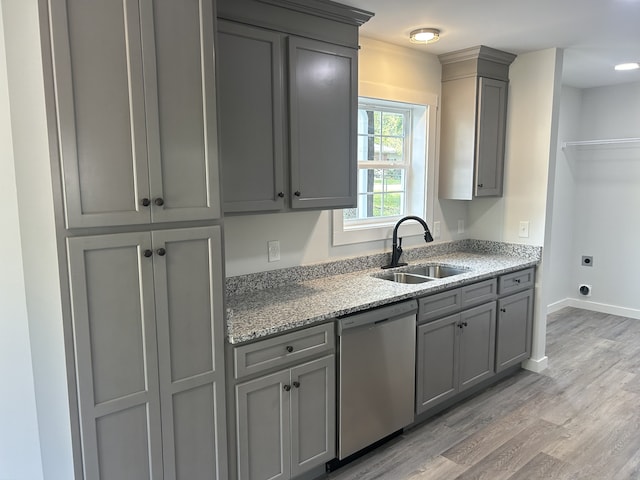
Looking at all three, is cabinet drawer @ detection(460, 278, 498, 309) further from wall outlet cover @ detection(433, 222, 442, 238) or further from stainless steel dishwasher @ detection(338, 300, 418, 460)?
wall outlet cover @ detection(433, 222, 442, 238)

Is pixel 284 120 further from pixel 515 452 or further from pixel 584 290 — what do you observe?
pixel 584 290

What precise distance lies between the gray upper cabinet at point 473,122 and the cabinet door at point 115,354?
8.46ft

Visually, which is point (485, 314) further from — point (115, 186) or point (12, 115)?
point (12, 115)

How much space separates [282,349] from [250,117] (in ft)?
3.54

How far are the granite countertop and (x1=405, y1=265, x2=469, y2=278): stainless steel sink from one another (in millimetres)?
63

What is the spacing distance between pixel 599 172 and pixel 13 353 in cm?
542

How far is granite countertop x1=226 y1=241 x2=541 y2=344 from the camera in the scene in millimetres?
2010

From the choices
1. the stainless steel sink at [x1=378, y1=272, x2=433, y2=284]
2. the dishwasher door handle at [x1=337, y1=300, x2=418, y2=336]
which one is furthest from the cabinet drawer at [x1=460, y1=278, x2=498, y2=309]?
the dishwasher door handle at [x1=337, y1=300, x2=418, y2=336]

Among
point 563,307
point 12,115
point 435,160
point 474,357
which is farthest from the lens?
point 563,307

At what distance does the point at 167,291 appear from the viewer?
1.70 meters

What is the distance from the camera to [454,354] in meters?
2.92

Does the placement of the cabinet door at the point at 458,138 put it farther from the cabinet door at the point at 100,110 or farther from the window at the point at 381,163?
the cabinet door at the point at 100,110

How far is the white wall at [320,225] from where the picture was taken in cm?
250

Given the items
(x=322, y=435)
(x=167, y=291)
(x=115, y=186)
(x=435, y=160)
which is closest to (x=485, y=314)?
(x=435, y=160)
